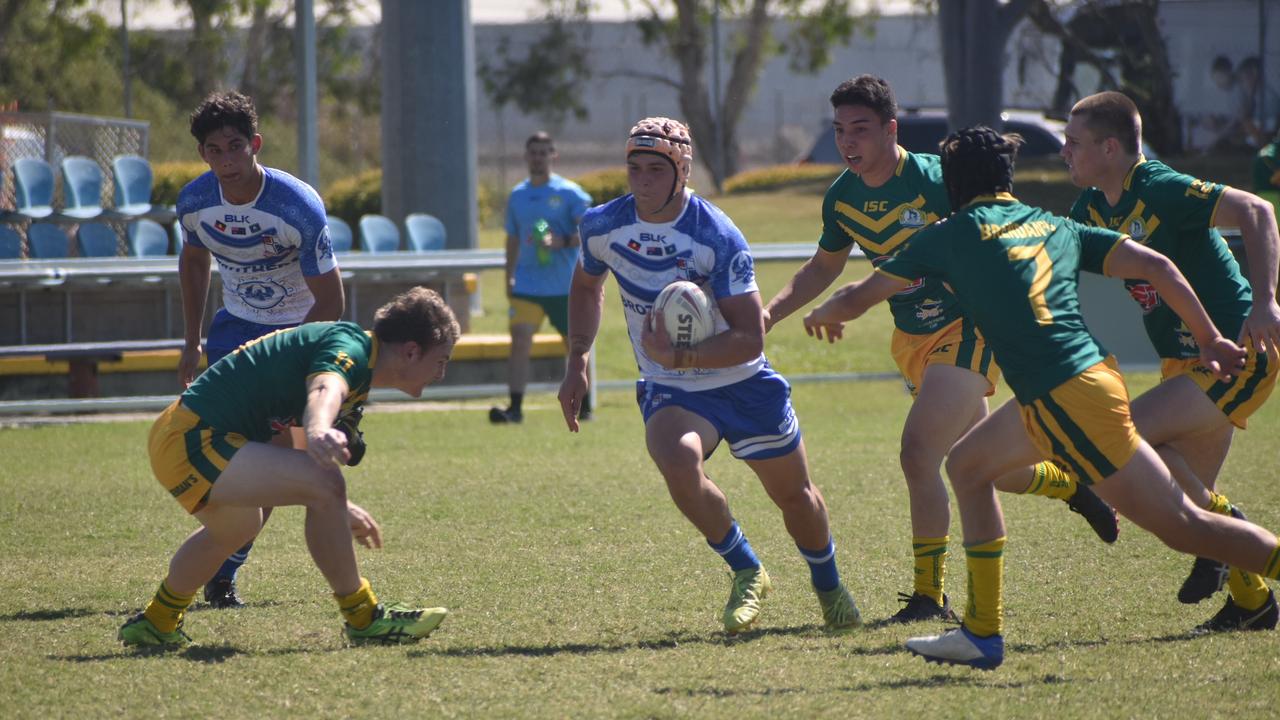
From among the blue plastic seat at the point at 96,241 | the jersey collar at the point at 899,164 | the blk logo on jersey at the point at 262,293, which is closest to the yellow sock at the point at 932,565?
the jersey collar at the point at 899,164

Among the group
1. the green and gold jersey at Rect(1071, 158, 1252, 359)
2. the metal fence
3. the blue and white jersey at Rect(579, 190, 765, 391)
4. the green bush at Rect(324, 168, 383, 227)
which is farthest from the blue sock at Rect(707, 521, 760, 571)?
the green bush at Rect(324, 168, 383, 227)

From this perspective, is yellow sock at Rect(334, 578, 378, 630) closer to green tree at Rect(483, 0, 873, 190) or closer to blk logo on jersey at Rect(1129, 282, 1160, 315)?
blk logo on jersey at Rect(1129, 282, 1160, 315)

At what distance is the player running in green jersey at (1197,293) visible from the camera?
17.5 ft

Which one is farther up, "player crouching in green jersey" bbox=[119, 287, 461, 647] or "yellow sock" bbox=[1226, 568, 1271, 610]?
"player crouching in green jersey" bbox=[119, 287, 461, 647]

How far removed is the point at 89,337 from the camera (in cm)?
1388

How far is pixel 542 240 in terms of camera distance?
11.8m

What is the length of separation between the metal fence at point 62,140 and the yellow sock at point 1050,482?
14.7m

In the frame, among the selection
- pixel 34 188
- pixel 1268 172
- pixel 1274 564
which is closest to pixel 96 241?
pixel 34 188

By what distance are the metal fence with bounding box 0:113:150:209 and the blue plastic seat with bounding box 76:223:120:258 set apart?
212 cm

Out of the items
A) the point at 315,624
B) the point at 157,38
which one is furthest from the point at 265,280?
the point at 157,38

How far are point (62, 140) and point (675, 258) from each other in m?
15.8

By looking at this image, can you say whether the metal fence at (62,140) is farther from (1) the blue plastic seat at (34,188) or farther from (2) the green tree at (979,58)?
(2) the green tree at (979,58)

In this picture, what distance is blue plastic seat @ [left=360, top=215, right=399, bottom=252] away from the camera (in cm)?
1588

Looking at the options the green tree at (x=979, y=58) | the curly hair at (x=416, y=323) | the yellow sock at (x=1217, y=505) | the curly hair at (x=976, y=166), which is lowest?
the yellow sock at (x=1217, y=505)
